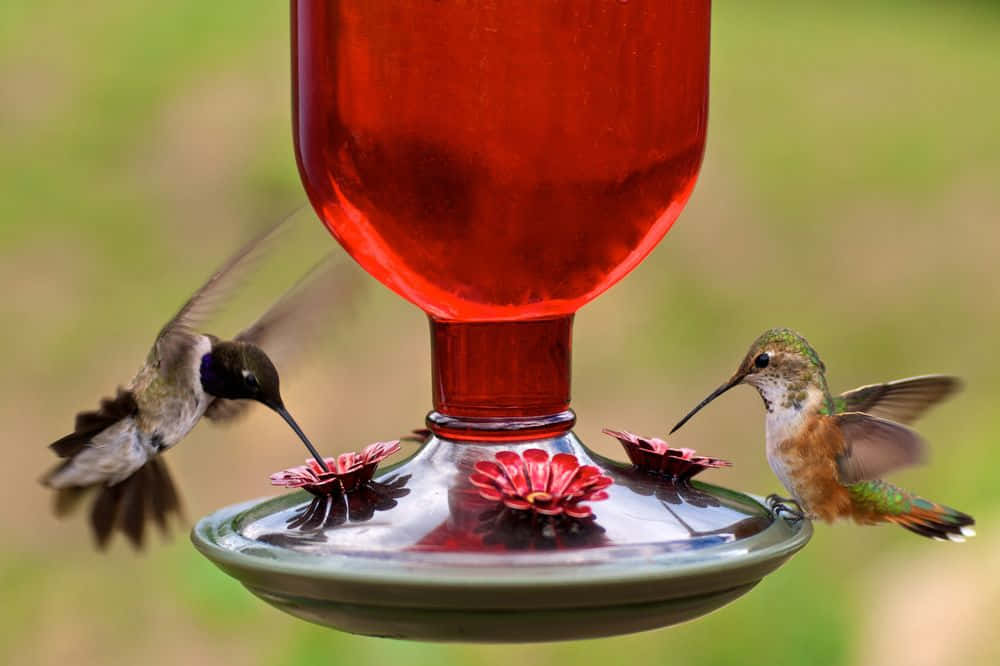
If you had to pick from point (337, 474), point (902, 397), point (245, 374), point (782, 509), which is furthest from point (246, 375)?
point (902, 397)

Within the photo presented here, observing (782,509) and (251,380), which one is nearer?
(782,509)

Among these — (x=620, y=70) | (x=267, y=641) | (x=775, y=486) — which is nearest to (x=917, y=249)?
(x=775, y=486)

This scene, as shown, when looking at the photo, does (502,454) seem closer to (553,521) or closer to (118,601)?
(553,521)

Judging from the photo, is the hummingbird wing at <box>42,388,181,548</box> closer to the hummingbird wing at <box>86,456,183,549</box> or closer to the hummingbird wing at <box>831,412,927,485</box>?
the hummingbird wing at <box>86,456,183,549</box>

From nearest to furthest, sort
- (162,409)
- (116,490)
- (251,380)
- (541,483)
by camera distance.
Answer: (541,483), (251,380), (162,409), (116,490)

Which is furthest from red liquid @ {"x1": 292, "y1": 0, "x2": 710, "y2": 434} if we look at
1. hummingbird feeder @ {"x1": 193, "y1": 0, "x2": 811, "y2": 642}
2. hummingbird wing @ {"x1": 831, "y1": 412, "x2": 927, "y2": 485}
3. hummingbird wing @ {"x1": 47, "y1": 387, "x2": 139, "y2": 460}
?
hummingbird wing @ {"x1": 47, "y1": 387, "x2": 139, "y2": 460}

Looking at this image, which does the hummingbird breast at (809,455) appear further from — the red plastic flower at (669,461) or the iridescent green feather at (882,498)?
A: the red plastic flower at (669,461)

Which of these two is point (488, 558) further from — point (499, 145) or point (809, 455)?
point (809, 455)
